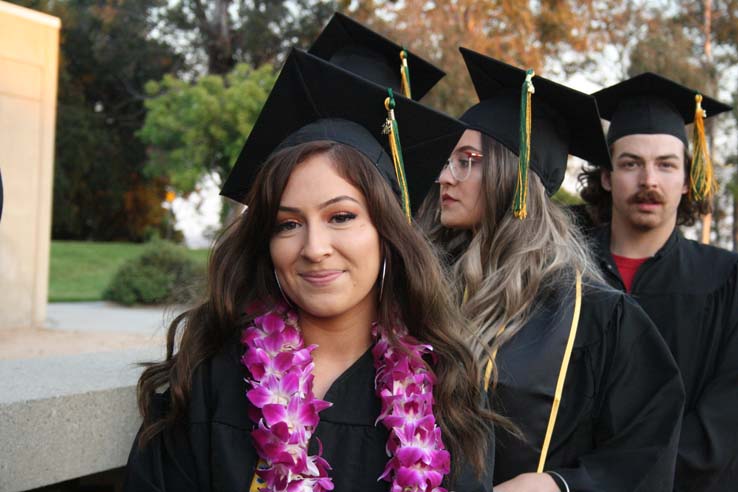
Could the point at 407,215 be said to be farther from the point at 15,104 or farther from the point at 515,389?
the point at 15,104

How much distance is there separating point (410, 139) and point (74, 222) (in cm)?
3245

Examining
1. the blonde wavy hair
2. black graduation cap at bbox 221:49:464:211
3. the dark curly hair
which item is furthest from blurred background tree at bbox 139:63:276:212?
black graduation cap at bbox 221:49:464:211

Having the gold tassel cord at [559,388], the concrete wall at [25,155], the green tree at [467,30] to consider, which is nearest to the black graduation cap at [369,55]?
the gold tassel cord at [559,388]

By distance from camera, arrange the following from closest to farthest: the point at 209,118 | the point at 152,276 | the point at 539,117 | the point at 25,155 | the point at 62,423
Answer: the point at 62,423, the point at 539,117, the point at 25,155, the point at 152,276, the point at 209,118

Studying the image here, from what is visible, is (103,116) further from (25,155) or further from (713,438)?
(713,438)

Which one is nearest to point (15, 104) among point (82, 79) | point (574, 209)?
point (574, 209)

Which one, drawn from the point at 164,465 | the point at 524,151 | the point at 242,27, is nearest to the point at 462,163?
the point at 524,151

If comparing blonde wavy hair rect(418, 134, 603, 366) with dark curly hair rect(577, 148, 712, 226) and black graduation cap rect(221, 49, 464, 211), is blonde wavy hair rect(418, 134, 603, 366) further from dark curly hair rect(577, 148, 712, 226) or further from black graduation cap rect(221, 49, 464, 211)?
dark curly hair rect(577, 148, 712, 226)

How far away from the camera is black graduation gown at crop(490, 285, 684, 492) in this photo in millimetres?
2598

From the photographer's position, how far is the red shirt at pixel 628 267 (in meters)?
3.66

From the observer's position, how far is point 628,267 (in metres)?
3.69

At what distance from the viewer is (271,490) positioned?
1.98 meters

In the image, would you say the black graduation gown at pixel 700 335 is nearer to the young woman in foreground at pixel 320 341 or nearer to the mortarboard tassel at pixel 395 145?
the young woman in foreground at pixel 320 341

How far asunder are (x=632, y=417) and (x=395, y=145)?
1.28m
